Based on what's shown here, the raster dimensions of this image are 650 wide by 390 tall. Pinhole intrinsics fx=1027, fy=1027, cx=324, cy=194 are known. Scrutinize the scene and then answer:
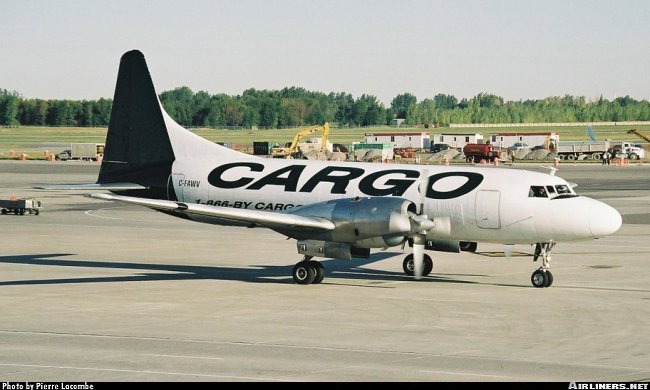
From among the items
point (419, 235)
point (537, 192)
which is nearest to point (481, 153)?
point (537, 192)

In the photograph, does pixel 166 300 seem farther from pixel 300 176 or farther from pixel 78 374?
pixel 78 374

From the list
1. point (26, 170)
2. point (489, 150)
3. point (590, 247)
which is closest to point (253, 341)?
point (590, 247)

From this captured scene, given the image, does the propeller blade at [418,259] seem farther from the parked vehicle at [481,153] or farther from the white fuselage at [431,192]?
the parked vehicle at [481,153]

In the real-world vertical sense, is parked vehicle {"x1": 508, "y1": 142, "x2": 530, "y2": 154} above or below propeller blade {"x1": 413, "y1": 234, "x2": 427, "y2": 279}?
below

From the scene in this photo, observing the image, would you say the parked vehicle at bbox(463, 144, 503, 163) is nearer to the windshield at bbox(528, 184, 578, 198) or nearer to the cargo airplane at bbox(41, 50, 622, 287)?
the cargo airplane at bbox(41, 50, 622, 287)

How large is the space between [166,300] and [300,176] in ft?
25.0

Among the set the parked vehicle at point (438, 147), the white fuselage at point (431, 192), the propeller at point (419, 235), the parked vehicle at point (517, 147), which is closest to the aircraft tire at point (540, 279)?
the white fuselage at point (431, 192)

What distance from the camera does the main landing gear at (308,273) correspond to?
32.2 meters

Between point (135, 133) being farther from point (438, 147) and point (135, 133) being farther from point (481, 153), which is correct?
point (438, 147)

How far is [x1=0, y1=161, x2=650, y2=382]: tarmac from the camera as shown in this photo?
20109mm

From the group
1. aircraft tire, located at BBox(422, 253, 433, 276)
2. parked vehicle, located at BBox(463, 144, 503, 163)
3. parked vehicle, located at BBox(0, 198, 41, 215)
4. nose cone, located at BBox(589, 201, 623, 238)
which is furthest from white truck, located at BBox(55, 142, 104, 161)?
nose cone, located at BBox(589, 201, 623, 238)

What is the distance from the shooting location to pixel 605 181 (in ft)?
289

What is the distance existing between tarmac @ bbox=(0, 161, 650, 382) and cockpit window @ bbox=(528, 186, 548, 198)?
2.86 meters

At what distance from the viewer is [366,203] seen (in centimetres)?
3133
